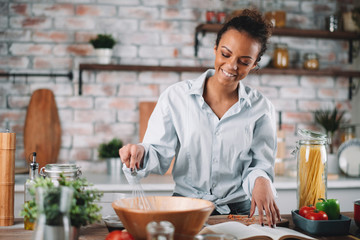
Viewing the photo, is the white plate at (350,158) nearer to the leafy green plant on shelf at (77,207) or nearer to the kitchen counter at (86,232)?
the kitchen counter at (86,232)

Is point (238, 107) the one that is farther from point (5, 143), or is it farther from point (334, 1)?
point (334, 1)

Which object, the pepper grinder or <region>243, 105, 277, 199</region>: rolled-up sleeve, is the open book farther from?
the pepper grinder

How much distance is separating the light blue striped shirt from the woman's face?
16 centimetres

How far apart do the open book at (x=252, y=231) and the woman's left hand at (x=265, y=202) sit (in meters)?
0.04

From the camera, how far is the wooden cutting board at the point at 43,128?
295 centimetres

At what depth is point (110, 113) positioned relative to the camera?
122 inches

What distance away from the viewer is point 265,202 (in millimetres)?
1415

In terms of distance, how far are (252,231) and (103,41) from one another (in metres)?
2.04

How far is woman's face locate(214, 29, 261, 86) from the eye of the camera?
1678 mm

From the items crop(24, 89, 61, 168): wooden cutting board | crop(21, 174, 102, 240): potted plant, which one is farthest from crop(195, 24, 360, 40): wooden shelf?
crop(21, 174, 102, 240): potted plant

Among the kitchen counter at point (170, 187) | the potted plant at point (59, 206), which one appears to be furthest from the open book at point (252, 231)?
the kitchen counter at point (170, 187)

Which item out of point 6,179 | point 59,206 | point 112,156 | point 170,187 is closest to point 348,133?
point 170,187

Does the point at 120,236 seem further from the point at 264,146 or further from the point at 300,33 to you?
the point at 300,33

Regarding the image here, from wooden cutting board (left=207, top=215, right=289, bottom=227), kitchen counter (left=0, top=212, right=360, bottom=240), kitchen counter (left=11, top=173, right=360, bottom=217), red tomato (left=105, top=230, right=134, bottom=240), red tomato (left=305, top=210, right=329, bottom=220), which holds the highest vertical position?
red tomato (left=105, top=230, right=134, bottom=240)
